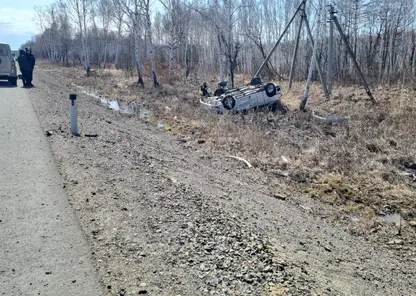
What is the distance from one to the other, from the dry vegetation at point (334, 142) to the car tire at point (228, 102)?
2.71 feet

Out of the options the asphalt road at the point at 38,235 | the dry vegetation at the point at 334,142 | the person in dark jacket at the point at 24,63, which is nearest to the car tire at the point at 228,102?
the dry vegetation at the point at 334,142

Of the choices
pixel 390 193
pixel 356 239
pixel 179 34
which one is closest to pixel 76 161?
pixel 356 239

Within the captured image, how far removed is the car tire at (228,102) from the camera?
44.4 ft

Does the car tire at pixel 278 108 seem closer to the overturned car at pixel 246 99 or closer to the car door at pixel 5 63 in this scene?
the overturned car at pixel 246 99

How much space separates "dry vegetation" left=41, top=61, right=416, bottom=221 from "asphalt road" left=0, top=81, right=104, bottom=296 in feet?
13.7

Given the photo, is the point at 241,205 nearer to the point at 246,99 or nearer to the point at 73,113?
the point at 73,113

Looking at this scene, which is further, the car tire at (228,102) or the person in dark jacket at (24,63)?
the person in dark jacket at (24,63)

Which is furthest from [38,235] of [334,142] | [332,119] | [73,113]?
[332,119]

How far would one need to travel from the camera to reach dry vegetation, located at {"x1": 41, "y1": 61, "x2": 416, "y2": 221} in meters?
6.26

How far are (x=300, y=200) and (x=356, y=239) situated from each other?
133 centimetres

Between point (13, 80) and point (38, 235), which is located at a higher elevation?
point (13, 80)

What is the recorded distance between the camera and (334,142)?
950 centimetres

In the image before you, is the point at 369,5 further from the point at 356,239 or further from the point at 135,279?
the point at 135,279

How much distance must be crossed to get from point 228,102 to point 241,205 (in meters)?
9.03
